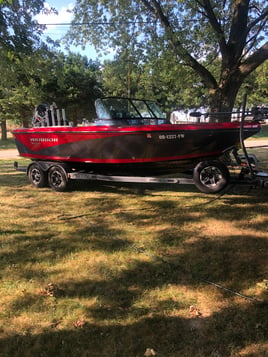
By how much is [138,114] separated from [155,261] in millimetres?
4020

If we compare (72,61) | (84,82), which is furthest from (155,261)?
(72,61)

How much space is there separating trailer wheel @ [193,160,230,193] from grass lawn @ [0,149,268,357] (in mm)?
379

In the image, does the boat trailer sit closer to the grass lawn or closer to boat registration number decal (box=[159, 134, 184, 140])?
the grass lawn

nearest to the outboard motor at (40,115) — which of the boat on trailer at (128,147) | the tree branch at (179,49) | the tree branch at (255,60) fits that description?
the boat on trailer at (128,147)

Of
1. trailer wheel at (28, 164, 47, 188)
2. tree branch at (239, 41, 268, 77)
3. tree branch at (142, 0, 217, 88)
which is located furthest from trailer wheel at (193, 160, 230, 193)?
tree branch at (142, 0, 217, 88)

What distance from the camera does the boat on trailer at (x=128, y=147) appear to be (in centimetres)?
525

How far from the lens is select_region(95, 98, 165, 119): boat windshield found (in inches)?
257

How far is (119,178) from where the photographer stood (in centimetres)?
606


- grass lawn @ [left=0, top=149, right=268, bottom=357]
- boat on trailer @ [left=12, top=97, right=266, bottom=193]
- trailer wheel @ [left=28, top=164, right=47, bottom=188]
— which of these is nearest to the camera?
grass lawn @ [left=0, top=149, right=268, bottom=357]

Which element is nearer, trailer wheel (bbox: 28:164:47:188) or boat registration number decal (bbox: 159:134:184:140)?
boat registration number decal (bbox: 159:134:184:140)

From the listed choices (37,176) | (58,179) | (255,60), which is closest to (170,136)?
(58,179)

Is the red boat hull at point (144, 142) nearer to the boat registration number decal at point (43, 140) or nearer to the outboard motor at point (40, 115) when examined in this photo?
the boat registration number decal at point (43, 140)

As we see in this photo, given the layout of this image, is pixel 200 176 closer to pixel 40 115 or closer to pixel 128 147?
pixel 128 147

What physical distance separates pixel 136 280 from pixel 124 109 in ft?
14.3
